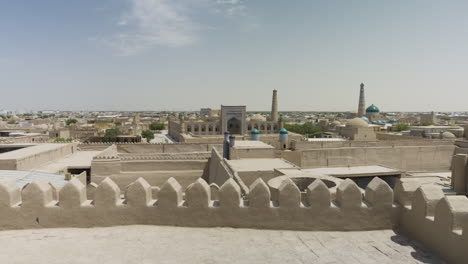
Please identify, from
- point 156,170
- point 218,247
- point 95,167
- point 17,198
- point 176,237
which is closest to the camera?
point 218,247

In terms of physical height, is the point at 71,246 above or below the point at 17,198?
below

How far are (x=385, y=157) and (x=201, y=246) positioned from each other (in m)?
A: 23.6

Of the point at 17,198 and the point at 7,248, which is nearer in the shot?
the point at 7,248

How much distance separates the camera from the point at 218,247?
365 centimetres

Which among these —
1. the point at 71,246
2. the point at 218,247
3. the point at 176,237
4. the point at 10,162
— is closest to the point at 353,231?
the point at 218,247

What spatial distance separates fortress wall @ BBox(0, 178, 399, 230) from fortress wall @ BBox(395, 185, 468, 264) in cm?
22

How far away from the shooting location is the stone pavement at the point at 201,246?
3.37m

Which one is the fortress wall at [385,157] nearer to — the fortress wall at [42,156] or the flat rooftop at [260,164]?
the flat rooftop at [260,164]

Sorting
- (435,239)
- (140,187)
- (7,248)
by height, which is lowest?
(7,248)

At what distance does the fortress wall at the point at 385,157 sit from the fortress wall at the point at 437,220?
1794cm

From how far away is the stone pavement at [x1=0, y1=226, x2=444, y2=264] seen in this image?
11.1 feet

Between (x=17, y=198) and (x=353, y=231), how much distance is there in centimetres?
468

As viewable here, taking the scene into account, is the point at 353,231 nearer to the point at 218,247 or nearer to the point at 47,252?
the point at 218,247

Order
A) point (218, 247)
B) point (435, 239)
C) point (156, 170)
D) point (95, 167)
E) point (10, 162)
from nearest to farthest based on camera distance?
point (435, 239) < point (218, 247) < point (10, 162) < point (95, 167) < point (156, 170)
